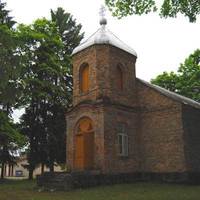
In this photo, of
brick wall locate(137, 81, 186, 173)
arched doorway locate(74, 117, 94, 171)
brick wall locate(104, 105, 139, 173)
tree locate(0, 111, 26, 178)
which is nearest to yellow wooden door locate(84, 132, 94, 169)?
arched doorway locate(74, 117, 94, 171)

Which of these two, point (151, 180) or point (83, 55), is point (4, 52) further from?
point (151, 180)

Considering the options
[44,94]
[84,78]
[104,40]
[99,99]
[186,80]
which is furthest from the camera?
[186,80]

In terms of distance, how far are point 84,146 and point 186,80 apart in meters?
18.9

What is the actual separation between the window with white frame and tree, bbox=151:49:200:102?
1425cm

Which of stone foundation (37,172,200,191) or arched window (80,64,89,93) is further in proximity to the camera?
Result: arched window (80,64,89,93)

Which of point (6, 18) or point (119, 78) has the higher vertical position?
point (6, 18)

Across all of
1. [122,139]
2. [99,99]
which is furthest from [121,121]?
[99,99]

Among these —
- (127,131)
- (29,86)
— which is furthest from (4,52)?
(29,86)

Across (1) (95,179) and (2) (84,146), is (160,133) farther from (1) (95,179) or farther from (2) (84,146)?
(1) (95,179)

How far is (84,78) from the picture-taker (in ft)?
72.6

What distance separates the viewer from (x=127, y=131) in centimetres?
2097

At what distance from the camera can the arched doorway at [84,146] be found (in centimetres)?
2028

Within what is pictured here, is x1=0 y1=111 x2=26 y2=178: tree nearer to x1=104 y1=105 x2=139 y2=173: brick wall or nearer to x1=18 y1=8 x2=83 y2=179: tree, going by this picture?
x1=18 y1=8 x2=83 y2=179: tree

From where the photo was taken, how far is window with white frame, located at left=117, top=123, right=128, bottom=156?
20422 millimetres
